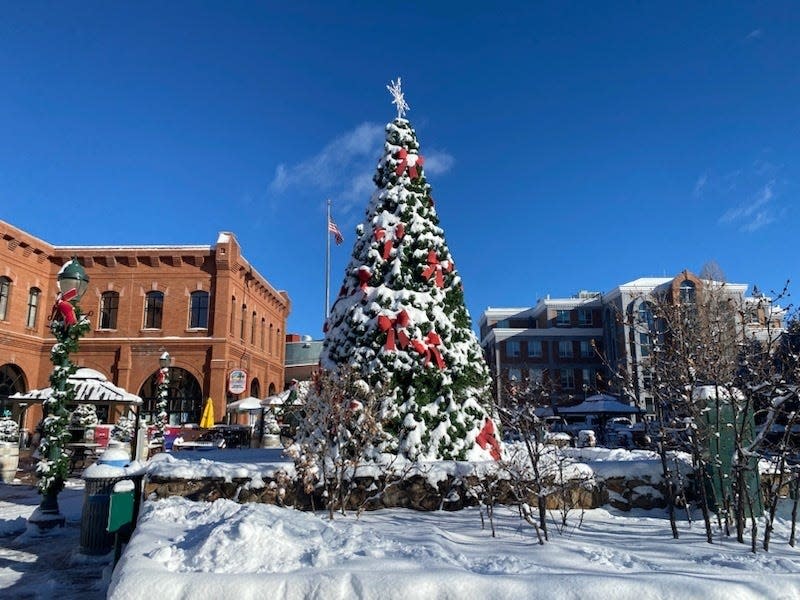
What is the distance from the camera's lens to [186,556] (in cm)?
375

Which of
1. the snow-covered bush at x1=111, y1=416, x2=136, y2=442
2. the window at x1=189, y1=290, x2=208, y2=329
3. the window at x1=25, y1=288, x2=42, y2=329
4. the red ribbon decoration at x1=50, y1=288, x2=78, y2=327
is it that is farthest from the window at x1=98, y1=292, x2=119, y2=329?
the red ribbon decoration at x1=50, y1=288, x2=78, y2=327

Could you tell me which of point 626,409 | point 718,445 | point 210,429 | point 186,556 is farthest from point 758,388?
point 210,429

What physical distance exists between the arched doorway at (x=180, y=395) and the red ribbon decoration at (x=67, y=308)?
65.7 ft

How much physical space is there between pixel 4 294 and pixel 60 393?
21971mm

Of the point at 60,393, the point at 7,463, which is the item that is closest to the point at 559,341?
the point at 7,463

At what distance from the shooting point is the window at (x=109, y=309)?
96.8 feet

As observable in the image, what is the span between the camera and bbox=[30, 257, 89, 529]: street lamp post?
9023mm

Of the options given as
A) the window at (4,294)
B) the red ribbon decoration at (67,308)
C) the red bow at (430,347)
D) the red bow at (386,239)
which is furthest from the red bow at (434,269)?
the window at (4,294)

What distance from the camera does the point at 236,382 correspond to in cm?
2864

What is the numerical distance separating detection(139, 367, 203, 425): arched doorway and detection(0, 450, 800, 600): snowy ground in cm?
2248

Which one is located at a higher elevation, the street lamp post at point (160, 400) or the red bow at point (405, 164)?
the red bow at point (405, 164)

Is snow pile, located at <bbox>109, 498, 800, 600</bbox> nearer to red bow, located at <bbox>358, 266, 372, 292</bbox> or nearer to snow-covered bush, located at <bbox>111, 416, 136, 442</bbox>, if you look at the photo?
red bow, located at <bbox>358, 266, 372, 292</bbox>

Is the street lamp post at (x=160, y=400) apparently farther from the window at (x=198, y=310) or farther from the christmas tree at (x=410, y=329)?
the christmas tree at (x=410, y=329)

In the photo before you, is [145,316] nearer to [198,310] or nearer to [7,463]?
[198,310]
